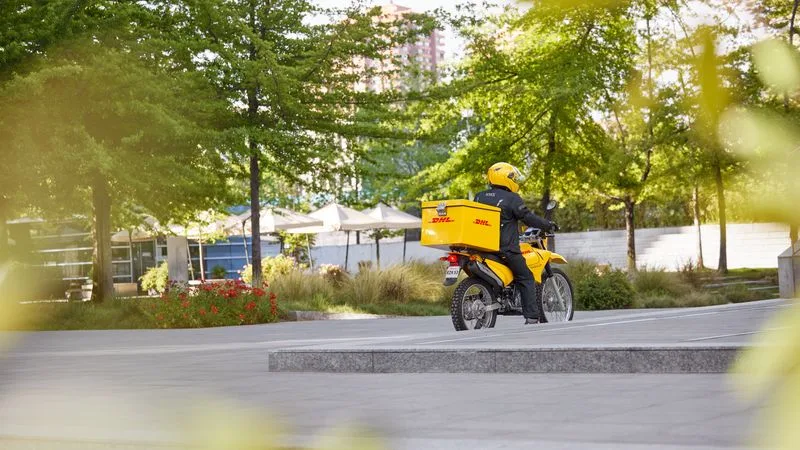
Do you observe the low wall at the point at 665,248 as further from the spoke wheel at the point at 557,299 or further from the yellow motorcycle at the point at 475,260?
the yellow motorcycle at the point at 475,260

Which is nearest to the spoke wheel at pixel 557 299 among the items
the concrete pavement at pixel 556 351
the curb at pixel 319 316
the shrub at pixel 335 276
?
the concrete pavement at pixel 556 351

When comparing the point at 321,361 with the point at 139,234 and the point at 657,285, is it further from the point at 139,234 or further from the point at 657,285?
the point at 139,234

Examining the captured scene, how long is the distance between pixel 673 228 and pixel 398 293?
2208 cm

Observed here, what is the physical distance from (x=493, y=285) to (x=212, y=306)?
9.28 m

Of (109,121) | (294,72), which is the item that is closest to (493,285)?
(294,72)

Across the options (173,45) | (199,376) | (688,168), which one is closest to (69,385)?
(199,376)

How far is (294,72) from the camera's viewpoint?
2122 centimetres

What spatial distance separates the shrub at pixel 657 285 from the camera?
23.8 metres

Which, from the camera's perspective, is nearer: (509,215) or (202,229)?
(509,215)

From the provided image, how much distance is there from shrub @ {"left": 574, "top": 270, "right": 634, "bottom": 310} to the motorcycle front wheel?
1080 centimetres

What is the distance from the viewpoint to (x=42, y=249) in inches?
144

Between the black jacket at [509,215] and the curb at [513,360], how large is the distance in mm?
3381

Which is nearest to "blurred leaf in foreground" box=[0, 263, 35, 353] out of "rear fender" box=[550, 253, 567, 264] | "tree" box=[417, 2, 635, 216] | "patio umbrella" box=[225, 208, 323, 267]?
"rear fender" box=[550, 253, 567, 264]

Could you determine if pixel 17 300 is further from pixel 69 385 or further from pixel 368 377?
pixel 69 385
